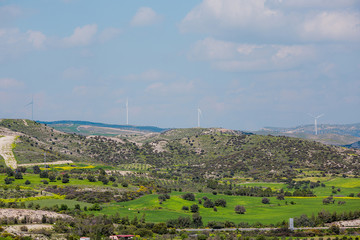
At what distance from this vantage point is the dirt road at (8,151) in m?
147

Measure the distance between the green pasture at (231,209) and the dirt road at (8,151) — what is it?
5512cm

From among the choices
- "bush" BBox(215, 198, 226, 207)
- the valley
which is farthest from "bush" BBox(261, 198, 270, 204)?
"bush" BBox(215, 198, 226, 207)

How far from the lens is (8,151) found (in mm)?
160500

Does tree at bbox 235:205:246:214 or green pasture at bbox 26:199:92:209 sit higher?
green pasture at bbox 26:199:92:209

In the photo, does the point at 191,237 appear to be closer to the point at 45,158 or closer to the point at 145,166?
the point at 45,158

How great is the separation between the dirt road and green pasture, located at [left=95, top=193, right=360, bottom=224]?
55125 mm

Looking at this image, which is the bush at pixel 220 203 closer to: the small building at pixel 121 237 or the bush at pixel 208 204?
the bush at pixel 208 204

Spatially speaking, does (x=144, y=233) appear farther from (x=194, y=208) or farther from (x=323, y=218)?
(x=323, y=218)

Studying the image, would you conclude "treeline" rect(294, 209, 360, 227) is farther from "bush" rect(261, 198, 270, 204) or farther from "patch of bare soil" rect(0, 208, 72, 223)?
"patch of bare soil" rect(0, 208, 72, 223)

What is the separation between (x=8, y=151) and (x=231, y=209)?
87.8 m

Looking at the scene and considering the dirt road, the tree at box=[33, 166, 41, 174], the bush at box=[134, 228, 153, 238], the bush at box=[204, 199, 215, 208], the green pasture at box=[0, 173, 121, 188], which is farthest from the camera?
the dirt road

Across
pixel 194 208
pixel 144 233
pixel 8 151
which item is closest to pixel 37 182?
pixel 194 208

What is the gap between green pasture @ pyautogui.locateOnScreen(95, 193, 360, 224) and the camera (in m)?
90.6

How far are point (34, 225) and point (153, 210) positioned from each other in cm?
3101
